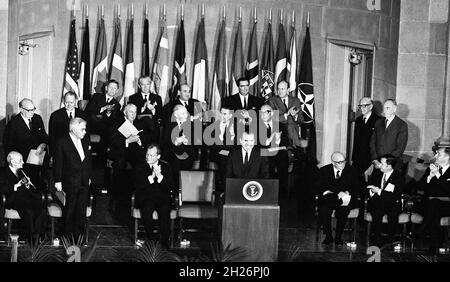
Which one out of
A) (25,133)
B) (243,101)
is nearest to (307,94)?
(243,101)

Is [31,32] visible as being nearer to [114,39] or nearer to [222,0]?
[114,39]

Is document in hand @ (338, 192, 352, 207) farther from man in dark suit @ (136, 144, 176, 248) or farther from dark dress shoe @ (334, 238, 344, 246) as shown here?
man in dark suit @ (136, 144, 176, 248)

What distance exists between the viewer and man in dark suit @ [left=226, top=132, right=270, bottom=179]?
11.0 metres

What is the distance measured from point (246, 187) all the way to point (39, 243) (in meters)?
2.55

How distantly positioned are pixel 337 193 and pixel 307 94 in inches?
120

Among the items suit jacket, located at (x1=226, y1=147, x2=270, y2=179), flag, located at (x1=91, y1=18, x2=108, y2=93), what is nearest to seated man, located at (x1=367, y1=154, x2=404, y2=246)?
suit jacket, located at (x1=226, y1=147, x2=270, y2=179)

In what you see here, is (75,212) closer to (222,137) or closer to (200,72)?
(222,137)

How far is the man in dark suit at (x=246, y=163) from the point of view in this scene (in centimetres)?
1101

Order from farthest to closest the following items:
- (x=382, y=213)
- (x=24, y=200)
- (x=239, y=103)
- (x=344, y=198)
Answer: (x=239, y=103) < (x=344, y=198) < (x=382, y=213) < (x=24, y=200)

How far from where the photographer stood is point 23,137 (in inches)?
476

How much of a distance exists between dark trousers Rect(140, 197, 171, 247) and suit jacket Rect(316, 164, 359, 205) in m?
1.91

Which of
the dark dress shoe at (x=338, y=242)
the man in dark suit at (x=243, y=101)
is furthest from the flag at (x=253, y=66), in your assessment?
the dark dress shoe at (x=338, y=242)

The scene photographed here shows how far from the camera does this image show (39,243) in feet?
35.2
